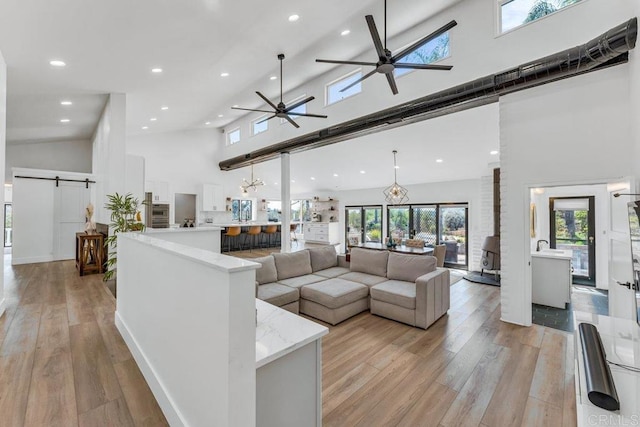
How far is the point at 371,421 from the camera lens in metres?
1.91

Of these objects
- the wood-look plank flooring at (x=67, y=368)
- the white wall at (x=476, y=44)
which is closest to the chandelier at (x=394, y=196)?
the white wall at (x=476, y=44)

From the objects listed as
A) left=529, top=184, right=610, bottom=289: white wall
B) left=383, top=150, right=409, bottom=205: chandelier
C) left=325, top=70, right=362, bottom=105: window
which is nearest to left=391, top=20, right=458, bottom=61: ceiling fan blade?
left=325, top=70, right=362, bottom=105: window

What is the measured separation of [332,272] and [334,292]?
1.04m

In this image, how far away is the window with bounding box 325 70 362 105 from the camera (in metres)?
5.53

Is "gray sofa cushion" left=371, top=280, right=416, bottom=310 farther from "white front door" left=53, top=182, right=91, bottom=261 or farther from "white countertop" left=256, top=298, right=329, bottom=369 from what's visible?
"white front door" left=53, top=182, right=91, bottom=261

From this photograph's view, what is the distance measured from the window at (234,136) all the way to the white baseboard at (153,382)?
7625 millimetres

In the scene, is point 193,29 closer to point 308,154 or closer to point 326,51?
point 326,51

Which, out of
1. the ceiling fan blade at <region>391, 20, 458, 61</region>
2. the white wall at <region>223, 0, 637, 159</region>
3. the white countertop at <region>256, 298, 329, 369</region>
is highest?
the white wall at <region>223, 0, 637, 159</region>

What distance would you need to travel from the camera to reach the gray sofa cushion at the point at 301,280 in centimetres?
400

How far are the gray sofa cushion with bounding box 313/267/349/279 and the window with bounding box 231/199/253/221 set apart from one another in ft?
23.9

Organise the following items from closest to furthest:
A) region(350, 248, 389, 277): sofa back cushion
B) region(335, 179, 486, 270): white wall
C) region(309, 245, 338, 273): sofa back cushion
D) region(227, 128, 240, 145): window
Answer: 1. region(350, 248, 389, 277): sofa back cushion
2. region(309, 245, 338, 273): sofa back cushion
3. region(335, 179, 486, 270): white wall
4. region(227, 128, 240, 145): window

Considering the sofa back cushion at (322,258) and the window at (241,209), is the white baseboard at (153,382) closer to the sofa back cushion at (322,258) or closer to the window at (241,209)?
the sofa back cushion at (322,258)

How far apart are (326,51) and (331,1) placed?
1493 millimetres

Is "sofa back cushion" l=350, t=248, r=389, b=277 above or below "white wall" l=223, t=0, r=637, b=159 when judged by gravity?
below
